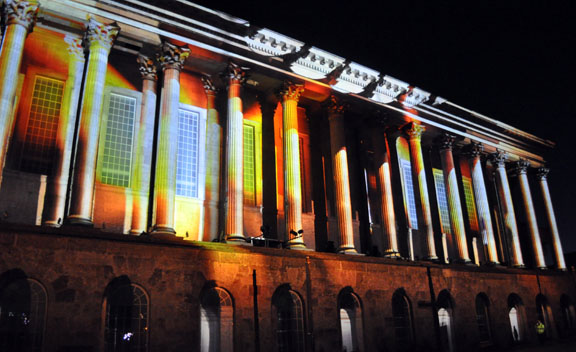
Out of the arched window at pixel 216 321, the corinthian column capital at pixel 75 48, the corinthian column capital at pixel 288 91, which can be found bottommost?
the arched window at pixel 216 321

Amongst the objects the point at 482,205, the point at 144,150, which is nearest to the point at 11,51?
the point at 144,150

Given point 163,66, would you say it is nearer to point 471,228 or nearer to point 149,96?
point 149,96

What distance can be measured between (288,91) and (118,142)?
9870 millimetres

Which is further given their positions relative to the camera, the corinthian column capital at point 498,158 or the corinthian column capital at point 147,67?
the corinthian column capital at point 498,158

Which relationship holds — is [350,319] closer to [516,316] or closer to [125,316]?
[125,316]

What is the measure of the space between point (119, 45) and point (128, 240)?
35.4 feet

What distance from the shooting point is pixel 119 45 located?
2400 cm

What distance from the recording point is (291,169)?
2580 cm

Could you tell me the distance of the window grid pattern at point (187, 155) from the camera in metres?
25.2

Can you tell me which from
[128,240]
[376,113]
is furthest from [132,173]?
[376,113]

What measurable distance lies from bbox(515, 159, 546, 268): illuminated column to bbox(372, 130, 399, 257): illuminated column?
14.9m

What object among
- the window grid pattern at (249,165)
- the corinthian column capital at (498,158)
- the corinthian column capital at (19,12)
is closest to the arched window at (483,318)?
the corinthian column capital at (498,158)

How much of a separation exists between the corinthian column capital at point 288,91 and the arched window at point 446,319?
15461 mm

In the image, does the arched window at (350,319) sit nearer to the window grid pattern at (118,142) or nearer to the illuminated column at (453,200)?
the illuminated column at (453,200)
